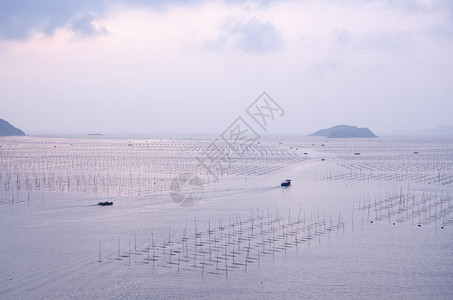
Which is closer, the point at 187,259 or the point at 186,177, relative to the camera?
the point at 187,259

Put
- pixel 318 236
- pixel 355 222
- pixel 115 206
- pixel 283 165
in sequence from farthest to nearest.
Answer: pixel 283 165, pixel 115 206, pixel 355 222, pixel 318 236

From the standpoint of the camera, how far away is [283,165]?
5484 cm

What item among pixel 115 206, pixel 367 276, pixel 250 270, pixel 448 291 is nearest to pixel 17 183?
pixel 115 206

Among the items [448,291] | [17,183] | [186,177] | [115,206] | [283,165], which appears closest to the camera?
[448,291]

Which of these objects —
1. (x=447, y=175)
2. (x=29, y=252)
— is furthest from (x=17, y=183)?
(x=447, y=175)

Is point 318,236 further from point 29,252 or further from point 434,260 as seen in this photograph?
point 29,252

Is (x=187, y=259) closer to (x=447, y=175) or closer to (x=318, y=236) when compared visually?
(x=318, y=236)

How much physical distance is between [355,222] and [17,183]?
25688mm

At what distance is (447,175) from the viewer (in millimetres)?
42719

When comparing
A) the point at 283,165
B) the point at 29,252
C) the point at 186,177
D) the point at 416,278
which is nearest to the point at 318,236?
the point at 416,278

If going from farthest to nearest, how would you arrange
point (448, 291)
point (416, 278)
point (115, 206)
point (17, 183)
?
point (17, 183)
point (115, 206)
point (416, 278)
point (448, 291)

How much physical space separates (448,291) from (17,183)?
31112mm

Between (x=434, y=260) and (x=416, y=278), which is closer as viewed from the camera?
(x=416, y=278)

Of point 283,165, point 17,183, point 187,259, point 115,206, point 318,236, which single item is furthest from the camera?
point 283,165
